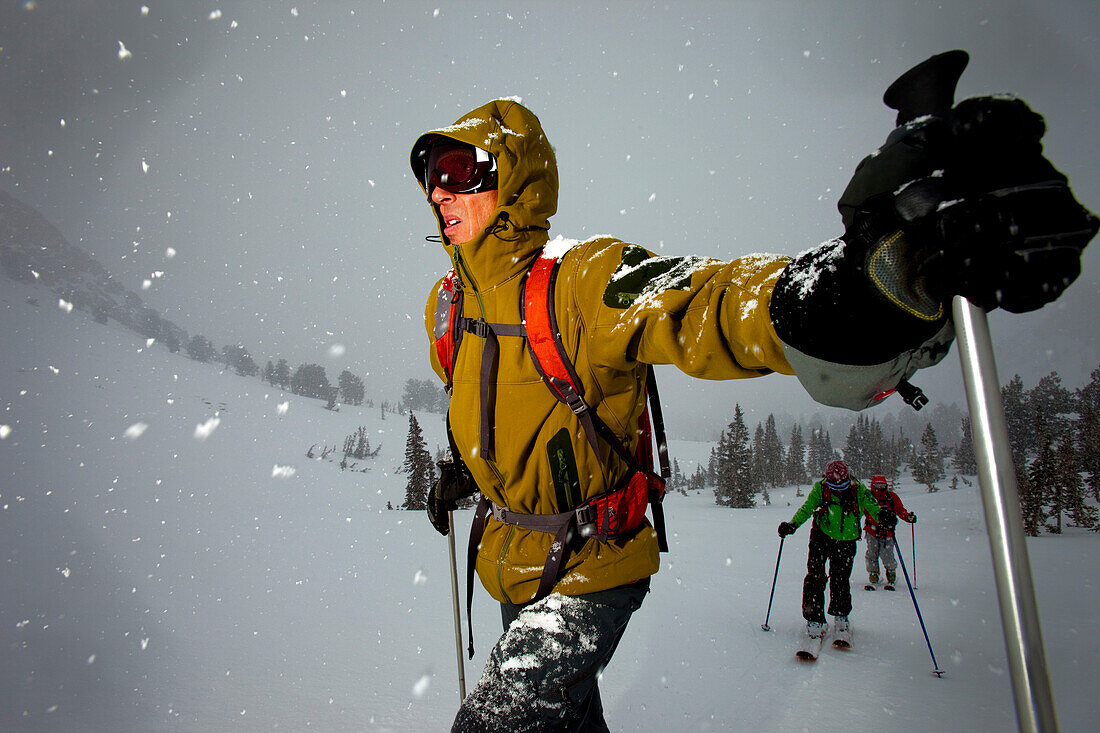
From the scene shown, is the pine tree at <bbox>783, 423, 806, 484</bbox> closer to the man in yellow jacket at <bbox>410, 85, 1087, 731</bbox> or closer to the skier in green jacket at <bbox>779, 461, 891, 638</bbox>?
the skier in green jacket at <bbox>779, 461, 891, 638</bbox>

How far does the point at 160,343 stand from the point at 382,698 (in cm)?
8651

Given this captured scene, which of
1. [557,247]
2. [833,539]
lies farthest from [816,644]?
[557,247]

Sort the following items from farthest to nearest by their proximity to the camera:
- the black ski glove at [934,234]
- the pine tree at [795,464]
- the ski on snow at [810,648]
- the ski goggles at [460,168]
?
the pine tree at [795,464] < the ski on snow at [810,648] < the ski goggles at [460,168] < the black ski glove at [934,234]

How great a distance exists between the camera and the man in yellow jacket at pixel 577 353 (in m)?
0.95

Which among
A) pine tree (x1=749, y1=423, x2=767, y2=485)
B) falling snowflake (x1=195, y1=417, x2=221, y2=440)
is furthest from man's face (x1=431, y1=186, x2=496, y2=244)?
pine tree (x1=749, y1=423, x2=767, y2=485)

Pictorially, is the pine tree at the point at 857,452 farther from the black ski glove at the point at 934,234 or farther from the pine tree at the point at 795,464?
the black ski glove at the point at 934,234

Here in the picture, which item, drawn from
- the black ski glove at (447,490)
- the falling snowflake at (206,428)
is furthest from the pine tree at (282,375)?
the black ski glove at (447,490)

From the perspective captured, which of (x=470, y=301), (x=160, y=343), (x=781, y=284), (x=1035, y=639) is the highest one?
(x=160, y=343)

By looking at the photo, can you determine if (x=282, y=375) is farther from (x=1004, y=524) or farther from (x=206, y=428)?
(x=1004, y=524)

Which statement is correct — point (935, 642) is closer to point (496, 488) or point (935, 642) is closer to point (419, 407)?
point (496, 488)

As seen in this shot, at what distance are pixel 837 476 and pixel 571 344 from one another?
6.78m

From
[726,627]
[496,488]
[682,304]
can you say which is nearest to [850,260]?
[682,304]

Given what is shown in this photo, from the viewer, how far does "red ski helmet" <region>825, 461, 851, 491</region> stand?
21.5ft

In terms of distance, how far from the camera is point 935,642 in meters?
5.82
